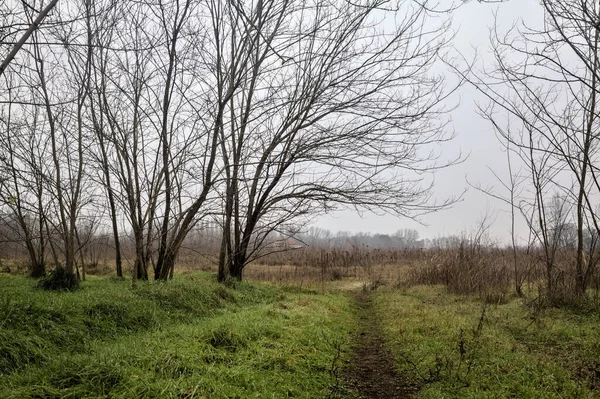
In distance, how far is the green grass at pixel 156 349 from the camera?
3.00m

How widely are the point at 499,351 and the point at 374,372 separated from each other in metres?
1.51

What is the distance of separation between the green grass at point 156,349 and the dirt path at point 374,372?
10.7 inches

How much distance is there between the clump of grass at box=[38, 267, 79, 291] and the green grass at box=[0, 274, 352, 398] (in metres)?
1.73

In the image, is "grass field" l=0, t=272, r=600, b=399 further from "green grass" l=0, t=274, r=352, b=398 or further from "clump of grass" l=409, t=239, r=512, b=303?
"clump of grass" l=409, t=239, r=512, b=303

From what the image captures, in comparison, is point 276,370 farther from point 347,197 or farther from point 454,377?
point 347,197

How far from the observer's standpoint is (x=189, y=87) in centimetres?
951

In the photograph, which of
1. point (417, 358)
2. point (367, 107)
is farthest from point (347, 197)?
point (417, 358)

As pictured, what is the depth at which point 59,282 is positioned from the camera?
23.7 feet

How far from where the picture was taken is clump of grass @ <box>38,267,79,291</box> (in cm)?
712

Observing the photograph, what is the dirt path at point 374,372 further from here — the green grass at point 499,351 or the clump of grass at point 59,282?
the clump of grass at point 59,282

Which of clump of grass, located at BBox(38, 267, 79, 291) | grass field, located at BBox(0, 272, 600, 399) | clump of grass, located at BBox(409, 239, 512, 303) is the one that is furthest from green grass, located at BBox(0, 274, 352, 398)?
clump of grass, located at BBox(409, 239, 512, 303)

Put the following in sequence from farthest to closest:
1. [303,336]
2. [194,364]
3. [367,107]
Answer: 1. [367,107]
2. [303,336]
3. [194,364]

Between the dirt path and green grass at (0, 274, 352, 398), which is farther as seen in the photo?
the dirt path

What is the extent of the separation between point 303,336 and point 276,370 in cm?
139
